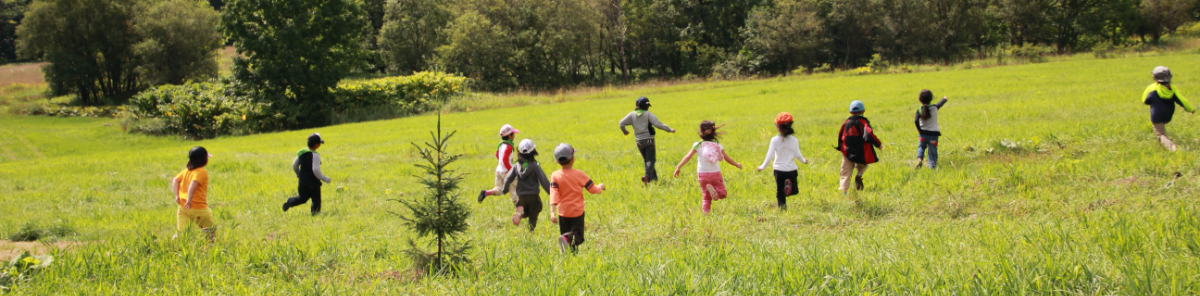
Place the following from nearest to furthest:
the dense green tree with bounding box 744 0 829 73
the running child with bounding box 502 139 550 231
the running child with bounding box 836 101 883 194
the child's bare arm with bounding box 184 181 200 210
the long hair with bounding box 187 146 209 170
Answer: the running child with bounding box 502 139 550 231 → the child's bare arm with bounding box 184 181 200 210 → the long hair with bounding box 187 146 209 170 → the running child with bounding box 836 101 883 194 → the dense green tree with bounding box 744 0 829 73

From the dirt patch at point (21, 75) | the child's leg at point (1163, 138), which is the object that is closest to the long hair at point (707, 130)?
the child's leg at point (1163, 138)

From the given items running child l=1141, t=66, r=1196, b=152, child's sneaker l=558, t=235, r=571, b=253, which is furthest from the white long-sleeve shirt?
running child l=1141, t=66, r=1196, b=152

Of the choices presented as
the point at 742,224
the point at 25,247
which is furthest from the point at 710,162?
the point at 25,247

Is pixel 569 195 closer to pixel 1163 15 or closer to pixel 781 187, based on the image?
pixel 781 187

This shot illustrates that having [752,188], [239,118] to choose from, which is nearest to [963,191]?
[752,188]

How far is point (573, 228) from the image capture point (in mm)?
6113

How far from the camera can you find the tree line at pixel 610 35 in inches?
2121

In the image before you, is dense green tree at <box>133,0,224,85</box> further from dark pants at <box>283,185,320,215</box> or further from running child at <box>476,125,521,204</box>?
running child at <box>476,125,521,204</box>

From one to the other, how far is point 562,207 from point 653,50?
66.5 meters

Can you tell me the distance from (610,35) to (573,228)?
209 ft

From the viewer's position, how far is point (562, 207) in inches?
237

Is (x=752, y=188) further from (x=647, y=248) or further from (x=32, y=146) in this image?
(x=32, y=146)

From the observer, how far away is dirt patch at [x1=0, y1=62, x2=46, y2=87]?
6164cm

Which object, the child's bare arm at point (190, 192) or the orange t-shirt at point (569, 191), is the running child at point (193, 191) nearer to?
the child's bare arm at point (190, 192)
